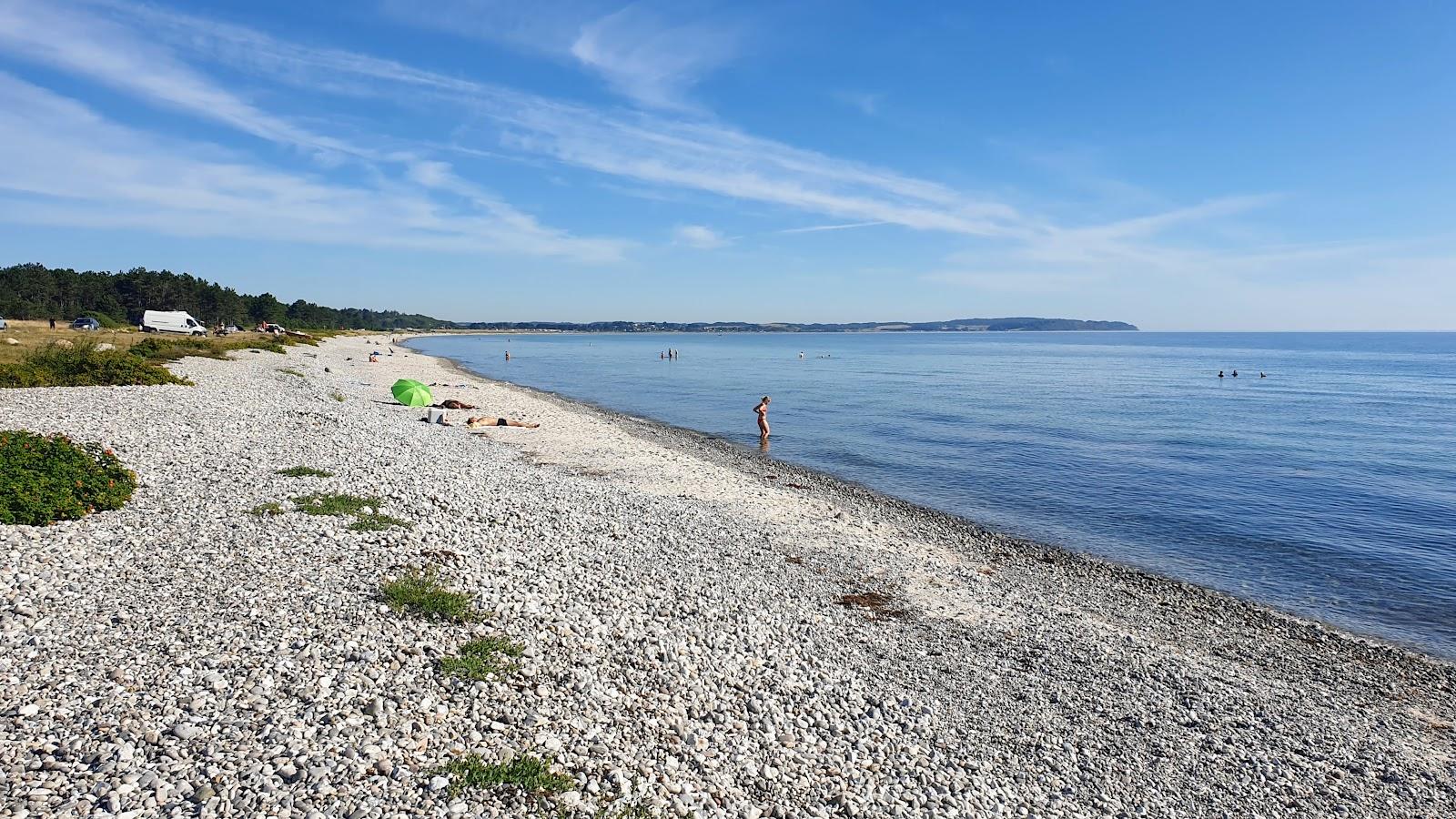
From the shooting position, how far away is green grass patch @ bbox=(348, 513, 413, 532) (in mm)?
13891

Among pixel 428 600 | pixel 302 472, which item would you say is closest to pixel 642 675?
pixel 428 600

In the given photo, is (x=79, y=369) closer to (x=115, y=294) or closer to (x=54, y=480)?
(x=54, y=480)

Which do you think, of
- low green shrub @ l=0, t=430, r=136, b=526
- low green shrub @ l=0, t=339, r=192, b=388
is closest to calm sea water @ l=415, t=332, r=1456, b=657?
low green shrub @ l=0, t=430, r=136, b=526

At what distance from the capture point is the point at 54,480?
13000 millimetres

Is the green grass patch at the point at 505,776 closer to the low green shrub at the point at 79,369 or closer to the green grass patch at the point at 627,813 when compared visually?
the green grass patch at the point at 627,813

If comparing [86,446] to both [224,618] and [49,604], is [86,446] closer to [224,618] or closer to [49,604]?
[49,604]

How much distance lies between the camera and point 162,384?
31766 millimetres

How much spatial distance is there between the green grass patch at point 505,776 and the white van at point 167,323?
101375 mm

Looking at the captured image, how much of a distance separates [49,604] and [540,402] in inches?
1643

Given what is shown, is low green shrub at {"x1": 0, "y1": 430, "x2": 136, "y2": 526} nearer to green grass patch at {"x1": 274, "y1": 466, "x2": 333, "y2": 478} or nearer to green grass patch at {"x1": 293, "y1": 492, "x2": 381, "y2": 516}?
green grass patch at {"x1": 293, "y1": 492, "x2": 381, "y2": 516}

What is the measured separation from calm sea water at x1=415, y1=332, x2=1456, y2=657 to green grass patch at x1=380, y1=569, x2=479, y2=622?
16.4 m

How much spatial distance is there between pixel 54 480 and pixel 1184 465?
36.7 metres

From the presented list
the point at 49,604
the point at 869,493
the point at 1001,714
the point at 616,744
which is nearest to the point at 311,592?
the point at 49,604

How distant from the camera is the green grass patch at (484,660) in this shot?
356 inches
